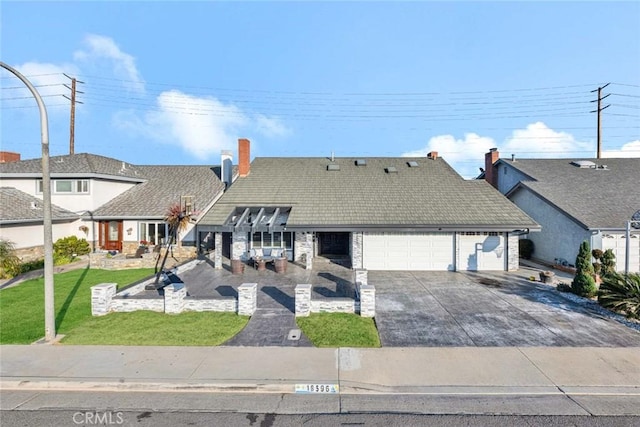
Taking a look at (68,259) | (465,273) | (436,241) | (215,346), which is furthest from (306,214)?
(68,259)

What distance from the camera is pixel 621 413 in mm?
5930

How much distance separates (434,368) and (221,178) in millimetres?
22901

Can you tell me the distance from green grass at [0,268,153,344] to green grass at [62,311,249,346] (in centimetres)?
76

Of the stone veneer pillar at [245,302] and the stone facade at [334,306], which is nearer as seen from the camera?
the stone veneer pillar at [245,302]

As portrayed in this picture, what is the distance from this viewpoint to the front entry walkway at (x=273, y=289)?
9094 mm

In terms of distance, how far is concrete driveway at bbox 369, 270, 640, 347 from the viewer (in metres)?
8.91

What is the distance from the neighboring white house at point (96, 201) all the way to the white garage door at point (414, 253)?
40.4ft

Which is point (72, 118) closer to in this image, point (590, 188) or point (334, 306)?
point (334, 306)

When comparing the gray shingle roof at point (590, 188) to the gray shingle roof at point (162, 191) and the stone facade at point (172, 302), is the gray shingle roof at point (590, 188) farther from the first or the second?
the gray shingle roof at point (162, 191)

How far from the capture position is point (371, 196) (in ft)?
66.3

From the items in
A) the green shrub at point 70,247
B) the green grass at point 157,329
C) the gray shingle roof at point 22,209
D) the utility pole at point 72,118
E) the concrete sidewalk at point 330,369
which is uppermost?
the utility pole at point 72,118

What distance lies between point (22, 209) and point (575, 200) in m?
33.6

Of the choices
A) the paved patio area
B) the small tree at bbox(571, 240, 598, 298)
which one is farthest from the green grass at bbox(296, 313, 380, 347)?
the small tree at bbox(571, 240, 598, 298)

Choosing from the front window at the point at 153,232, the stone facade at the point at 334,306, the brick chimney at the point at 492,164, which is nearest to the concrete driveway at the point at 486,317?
the stone facade at the point at 334,306
